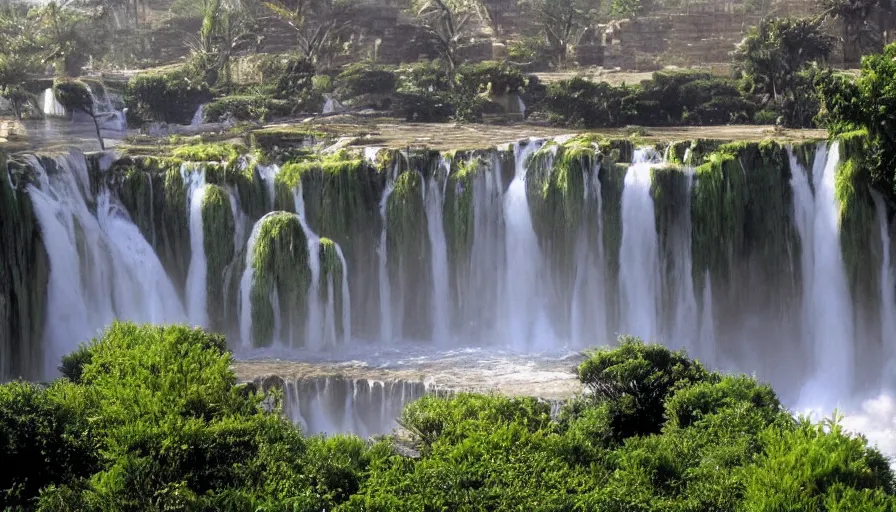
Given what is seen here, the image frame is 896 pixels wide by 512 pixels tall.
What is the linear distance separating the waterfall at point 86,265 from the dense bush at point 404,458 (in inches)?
273

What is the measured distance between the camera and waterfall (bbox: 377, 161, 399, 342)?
77.7 feet

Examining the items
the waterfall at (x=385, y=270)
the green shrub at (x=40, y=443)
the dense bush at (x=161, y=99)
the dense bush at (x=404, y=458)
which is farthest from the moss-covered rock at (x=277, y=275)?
the dense bush at (x=161, y=99)

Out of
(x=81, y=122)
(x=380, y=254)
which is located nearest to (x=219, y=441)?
(x=380, y=254)

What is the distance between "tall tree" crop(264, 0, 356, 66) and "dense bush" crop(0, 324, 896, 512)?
25455 mm

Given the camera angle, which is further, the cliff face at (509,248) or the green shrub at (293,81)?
the green shrub at (293,81)

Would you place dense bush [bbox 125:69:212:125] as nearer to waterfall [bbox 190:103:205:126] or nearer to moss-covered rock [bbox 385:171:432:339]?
waterfall [bbox 190:103:205:126]

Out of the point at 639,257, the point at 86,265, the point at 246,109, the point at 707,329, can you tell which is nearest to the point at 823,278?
the point at 707,329

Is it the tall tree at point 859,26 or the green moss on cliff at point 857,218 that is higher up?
the tall tree at point 859,26

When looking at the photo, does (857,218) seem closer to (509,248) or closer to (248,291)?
(509,248)

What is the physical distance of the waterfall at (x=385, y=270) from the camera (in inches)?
933

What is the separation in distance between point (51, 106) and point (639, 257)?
1757 cm

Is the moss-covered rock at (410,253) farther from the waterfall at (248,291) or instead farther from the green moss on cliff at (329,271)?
the waterfall at (248,291)

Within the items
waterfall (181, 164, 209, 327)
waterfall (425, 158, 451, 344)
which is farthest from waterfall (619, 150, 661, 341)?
waterfall (181, 164, 209, 327)

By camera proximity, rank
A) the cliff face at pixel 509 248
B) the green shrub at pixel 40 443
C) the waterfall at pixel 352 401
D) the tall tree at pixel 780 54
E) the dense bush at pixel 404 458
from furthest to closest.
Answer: the tall tree at pixel 780 54 < the cliff face at pixel 509 248 < the waterfall at pixel 352 401 < the green shrub at pixel 40 443 < the dense bush at pixel 404 458
